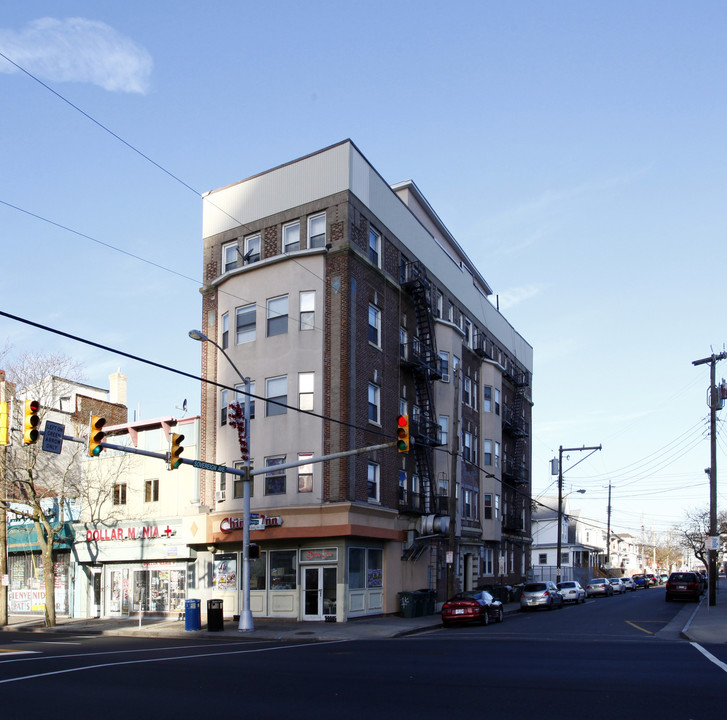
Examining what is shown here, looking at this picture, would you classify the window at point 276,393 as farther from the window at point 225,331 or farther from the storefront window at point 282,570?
the storefront window at point 282,570

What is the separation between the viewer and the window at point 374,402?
3447 cm

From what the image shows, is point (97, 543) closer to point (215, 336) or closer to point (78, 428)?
point (78, 428)

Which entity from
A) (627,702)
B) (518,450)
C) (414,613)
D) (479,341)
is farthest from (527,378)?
(627,702)

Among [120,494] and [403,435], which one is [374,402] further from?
[120,494]

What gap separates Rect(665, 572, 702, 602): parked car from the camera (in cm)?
4853

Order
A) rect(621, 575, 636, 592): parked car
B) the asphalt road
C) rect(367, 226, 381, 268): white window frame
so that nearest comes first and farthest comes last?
the asphalt road < rect(367, 226, 381, 268): white window frame < rect(621, 575, 636, 592): parked car

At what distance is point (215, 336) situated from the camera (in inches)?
1447

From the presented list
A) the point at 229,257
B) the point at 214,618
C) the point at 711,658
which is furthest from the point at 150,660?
the point at 229,257

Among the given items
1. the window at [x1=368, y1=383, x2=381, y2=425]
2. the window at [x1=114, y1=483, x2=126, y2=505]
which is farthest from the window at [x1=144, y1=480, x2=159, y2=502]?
the window at [x1=368, y1=383, x2=381, y2=425]

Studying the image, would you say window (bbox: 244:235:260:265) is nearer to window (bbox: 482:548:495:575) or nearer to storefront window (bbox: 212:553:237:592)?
storefront window (bbox: 212:553:237:592)

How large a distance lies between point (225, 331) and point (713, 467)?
78.1 feet

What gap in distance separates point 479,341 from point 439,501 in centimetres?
1523

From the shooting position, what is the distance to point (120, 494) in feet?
128

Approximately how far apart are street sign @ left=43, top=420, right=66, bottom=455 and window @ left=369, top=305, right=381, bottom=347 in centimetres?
1698
